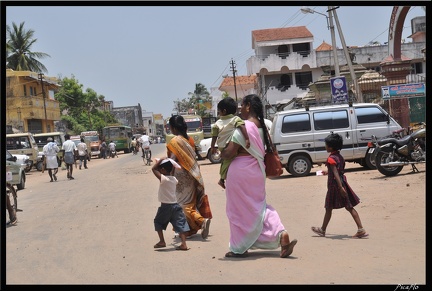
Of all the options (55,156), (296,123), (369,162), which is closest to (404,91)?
(369,162)

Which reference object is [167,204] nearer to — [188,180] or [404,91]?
[188,180]

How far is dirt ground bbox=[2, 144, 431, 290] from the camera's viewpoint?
525 cm

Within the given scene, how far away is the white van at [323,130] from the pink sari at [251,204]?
932cm

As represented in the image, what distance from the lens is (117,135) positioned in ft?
170

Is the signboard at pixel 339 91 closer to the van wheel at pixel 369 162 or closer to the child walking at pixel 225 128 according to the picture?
the van wheel at pixel 369 162

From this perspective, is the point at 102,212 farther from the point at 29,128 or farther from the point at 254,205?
the point at 29,128

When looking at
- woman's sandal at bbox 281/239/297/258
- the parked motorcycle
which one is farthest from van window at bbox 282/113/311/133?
woman's sandal at bbox 281/239/297/258

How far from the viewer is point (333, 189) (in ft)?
23.9

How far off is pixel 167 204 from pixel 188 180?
0.64 m

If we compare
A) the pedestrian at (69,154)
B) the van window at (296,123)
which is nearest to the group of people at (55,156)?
the pedestrian at (69,154)

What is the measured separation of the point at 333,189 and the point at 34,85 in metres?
33.9

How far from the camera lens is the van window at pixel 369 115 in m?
15.2
